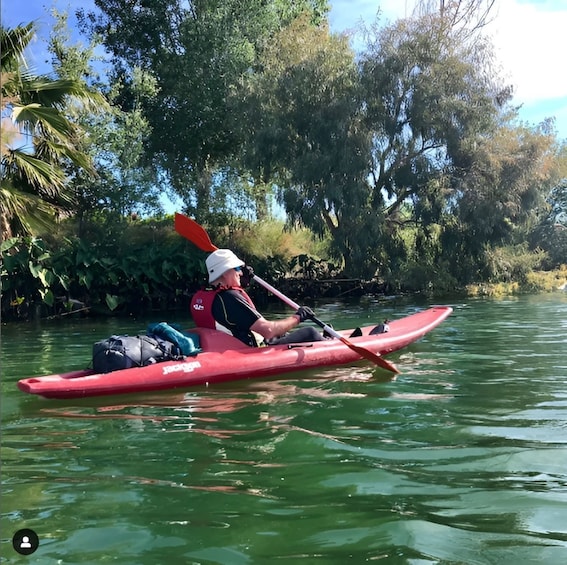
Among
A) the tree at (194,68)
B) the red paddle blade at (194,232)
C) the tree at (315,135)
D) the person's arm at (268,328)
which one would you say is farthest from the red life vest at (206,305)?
the tree at (194,68)

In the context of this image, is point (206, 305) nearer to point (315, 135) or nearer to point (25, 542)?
point (25, 542)

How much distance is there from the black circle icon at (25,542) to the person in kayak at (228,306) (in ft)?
11.2

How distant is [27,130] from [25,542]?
9.28 metres

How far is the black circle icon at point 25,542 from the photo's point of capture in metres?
2.31

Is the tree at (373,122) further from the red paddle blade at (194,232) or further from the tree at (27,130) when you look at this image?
the red paddle blade at (194,232)

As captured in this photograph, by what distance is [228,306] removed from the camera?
576 centimetres

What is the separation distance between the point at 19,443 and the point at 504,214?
15075mm

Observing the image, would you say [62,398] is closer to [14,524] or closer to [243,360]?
[243,360]

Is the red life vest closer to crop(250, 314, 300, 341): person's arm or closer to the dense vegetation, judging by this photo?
crop(250, 314, 300, 341): person's arm

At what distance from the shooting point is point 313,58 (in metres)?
16.8

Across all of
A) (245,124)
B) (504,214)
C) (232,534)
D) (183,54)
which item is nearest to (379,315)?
(504,214)

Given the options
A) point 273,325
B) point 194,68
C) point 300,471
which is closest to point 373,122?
point 194,68

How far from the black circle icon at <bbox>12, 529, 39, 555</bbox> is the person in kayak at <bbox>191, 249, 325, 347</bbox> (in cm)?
341

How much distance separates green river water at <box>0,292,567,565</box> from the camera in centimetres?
243
